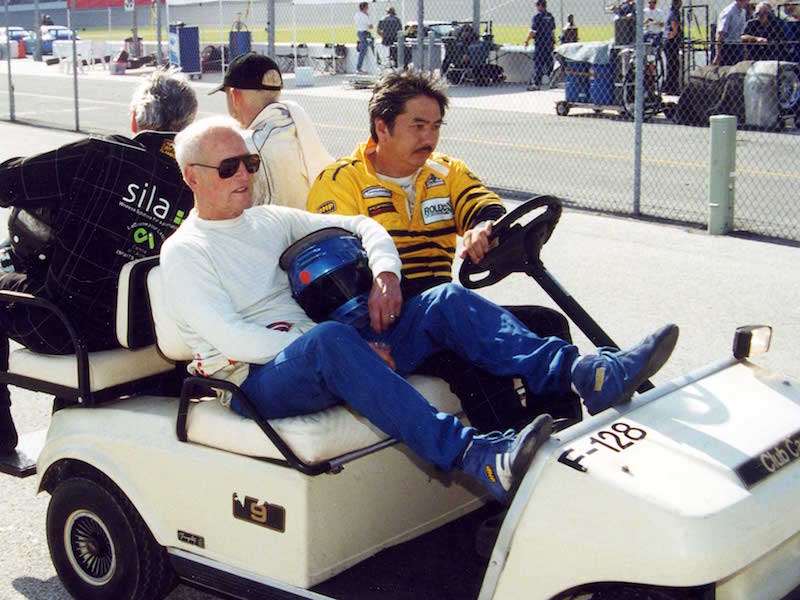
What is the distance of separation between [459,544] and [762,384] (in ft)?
3.19

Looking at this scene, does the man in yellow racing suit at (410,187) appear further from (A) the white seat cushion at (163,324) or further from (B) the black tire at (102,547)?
(B) the black tire at (102,547)

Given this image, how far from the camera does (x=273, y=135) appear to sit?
461cm

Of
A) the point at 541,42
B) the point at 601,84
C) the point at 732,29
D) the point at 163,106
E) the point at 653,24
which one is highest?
the point at 653,24

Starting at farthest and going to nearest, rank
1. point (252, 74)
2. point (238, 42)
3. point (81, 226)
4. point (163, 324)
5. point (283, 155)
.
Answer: point (238, 42) < point (252, 74) < point (283, 155) < point (81, 226) < point (163, 324)

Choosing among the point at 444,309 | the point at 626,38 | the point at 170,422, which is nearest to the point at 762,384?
→ the point at 444,309

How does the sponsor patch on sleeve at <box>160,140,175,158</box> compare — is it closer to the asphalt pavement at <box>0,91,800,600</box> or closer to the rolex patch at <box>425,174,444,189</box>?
the rolex patch at <box>425,174,444,189</box>

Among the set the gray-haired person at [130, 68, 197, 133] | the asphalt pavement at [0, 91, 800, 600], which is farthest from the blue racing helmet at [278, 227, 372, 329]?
the gray-haired person at [130, 68, 197, 133]

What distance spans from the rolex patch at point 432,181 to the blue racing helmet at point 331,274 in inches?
30.2

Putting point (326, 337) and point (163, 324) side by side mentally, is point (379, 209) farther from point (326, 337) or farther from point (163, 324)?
point (326, 337)

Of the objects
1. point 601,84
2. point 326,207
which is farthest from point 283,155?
point 601,84

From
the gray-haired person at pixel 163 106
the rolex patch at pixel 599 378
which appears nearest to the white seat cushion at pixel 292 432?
the rolex patch at pixel 599 378

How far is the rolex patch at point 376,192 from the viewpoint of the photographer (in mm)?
4059

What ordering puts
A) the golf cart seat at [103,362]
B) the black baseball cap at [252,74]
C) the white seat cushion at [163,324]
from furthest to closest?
the black baseball cap at [252,74]
the golf cart seat at [103,362]
the white seat cushion at [163,324]

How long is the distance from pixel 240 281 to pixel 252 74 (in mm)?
1652
